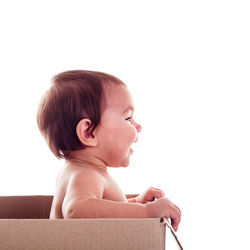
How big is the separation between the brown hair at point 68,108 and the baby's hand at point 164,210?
0.69ft

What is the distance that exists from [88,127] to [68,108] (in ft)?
0.16

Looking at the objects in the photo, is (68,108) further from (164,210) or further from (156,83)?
(156,83)

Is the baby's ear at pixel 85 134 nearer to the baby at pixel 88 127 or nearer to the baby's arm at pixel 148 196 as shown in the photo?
the baby at pixel 88 127

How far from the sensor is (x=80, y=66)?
1616 mm

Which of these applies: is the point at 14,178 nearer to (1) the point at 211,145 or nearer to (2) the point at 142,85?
(2) the point at 142,85

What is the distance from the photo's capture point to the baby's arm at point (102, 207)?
24.5 inches

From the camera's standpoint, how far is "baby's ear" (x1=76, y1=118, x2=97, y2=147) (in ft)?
2.55

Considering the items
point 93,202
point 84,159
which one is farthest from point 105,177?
point 93,202

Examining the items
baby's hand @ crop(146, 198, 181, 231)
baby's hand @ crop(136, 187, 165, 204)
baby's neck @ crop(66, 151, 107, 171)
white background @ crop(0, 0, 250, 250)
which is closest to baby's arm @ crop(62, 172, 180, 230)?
baby's hand @ crop(146, 198, 181, 231)

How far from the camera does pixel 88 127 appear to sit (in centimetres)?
79

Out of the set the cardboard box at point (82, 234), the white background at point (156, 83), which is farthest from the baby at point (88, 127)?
Result: the white background at point (156, 83)

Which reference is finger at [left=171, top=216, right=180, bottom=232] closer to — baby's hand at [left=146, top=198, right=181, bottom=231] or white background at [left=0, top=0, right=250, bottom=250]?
baby's hand at [left=146, top=198, right=181, bottom=231]

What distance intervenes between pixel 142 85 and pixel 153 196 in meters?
0.75

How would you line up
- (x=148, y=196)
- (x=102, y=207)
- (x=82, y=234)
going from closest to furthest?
(x=82, y=234) < (x=102, y=207) < (x=148, y=196)
